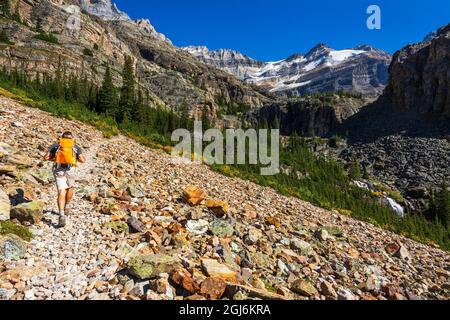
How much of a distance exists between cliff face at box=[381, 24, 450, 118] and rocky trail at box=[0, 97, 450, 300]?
155741mm

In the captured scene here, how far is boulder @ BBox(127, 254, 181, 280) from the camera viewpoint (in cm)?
671

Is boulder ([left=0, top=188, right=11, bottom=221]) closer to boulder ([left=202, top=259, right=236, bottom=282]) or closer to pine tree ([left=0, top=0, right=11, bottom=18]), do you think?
boulder ([left=202, top=259, right=236, bottom=282])

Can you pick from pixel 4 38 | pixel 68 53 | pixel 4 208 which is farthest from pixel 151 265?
pixel 68 53

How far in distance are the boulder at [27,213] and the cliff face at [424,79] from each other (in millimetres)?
163724

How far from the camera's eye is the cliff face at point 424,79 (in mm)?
139625

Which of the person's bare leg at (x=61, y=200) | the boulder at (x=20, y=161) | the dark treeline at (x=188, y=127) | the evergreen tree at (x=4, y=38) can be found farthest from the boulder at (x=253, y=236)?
the evergreen tree at (x=4, y=38)

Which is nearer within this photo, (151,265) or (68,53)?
(151,265)

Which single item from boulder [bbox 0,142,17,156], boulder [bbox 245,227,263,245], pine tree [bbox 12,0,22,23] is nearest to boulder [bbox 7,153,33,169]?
boulder [bbox 0,142,17,156]

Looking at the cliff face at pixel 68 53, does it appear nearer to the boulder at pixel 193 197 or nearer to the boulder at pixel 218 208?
the boulder at pixel 193 197

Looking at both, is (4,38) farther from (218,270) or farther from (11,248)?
(218,270)

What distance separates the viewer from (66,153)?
9.58m

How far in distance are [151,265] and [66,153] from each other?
4.93 m
